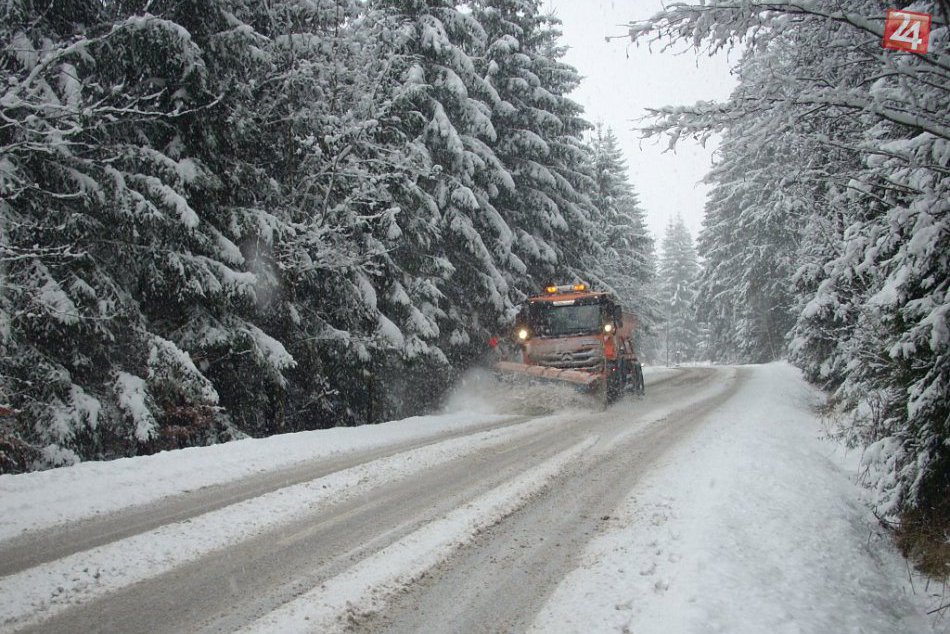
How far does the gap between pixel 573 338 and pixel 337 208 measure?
22.3 feet

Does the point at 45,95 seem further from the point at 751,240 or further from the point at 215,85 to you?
the point at 751,240

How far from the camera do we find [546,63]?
776 inches

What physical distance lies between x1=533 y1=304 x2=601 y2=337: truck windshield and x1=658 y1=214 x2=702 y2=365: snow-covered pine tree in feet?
154

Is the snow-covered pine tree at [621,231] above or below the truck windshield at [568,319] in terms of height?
above

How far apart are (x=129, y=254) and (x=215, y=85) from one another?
3358 mm

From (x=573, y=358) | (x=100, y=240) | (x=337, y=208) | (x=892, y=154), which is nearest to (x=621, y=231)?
(x=573, y=358)

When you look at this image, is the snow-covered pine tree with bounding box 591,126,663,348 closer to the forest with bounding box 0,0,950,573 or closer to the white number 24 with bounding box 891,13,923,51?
the forest with bounding box 0,0,950,573

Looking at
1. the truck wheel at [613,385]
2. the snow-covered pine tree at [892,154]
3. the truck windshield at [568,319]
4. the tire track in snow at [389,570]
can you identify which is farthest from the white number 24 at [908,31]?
the truck windshield at [568,319]

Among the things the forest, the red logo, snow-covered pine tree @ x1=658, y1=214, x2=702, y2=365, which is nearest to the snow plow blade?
the forest

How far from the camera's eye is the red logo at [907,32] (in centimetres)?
388

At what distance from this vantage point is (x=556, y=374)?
13414mm

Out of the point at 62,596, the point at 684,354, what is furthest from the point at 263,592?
the point at 684,354

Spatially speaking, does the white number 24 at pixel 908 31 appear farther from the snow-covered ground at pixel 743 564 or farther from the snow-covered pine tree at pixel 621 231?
the snow-covered pine tree at pixel 621 231

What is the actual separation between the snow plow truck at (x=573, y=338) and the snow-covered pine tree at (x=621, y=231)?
12930 mm
